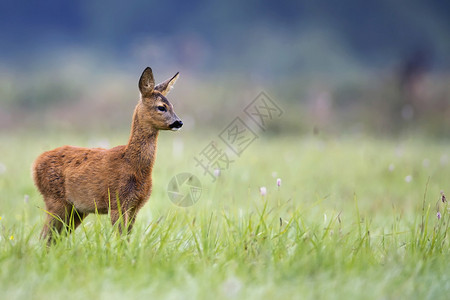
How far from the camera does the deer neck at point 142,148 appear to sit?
491cm

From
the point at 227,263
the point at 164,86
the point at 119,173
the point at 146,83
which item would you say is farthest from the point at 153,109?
the point at 227,263

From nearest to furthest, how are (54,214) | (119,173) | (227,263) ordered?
(227,263) → (119,173) → (54,214)

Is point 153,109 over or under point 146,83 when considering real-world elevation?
under

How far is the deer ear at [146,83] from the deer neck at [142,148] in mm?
232

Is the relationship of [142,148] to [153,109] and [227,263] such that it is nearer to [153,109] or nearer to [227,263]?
[153,109]

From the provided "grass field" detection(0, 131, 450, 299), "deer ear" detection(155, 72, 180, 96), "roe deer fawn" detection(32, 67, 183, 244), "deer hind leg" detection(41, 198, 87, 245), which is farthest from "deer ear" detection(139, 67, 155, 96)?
"deer hind leg" detection(41, 198, 87, 245)

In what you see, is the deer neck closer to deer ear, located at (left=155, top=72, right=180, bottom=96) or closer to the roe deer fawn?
the roe deer fawn

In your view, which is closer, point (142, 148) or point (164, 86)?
point (142, 148)

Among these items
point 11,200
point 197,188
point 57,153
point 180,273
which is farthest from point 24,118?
point 180,273

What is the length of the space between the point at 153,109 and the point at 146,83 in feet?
0.78

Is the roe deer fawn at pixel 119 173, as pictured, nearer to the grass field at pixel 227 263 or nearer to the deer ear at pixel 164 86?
the deer ear at pixel 164 86

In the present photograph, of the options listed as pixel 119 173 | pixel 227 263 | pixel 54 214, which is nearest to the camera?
pixel 227 263

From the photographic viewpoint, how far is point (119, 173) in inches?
191

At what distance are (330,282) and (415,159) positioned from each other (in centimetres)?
780
